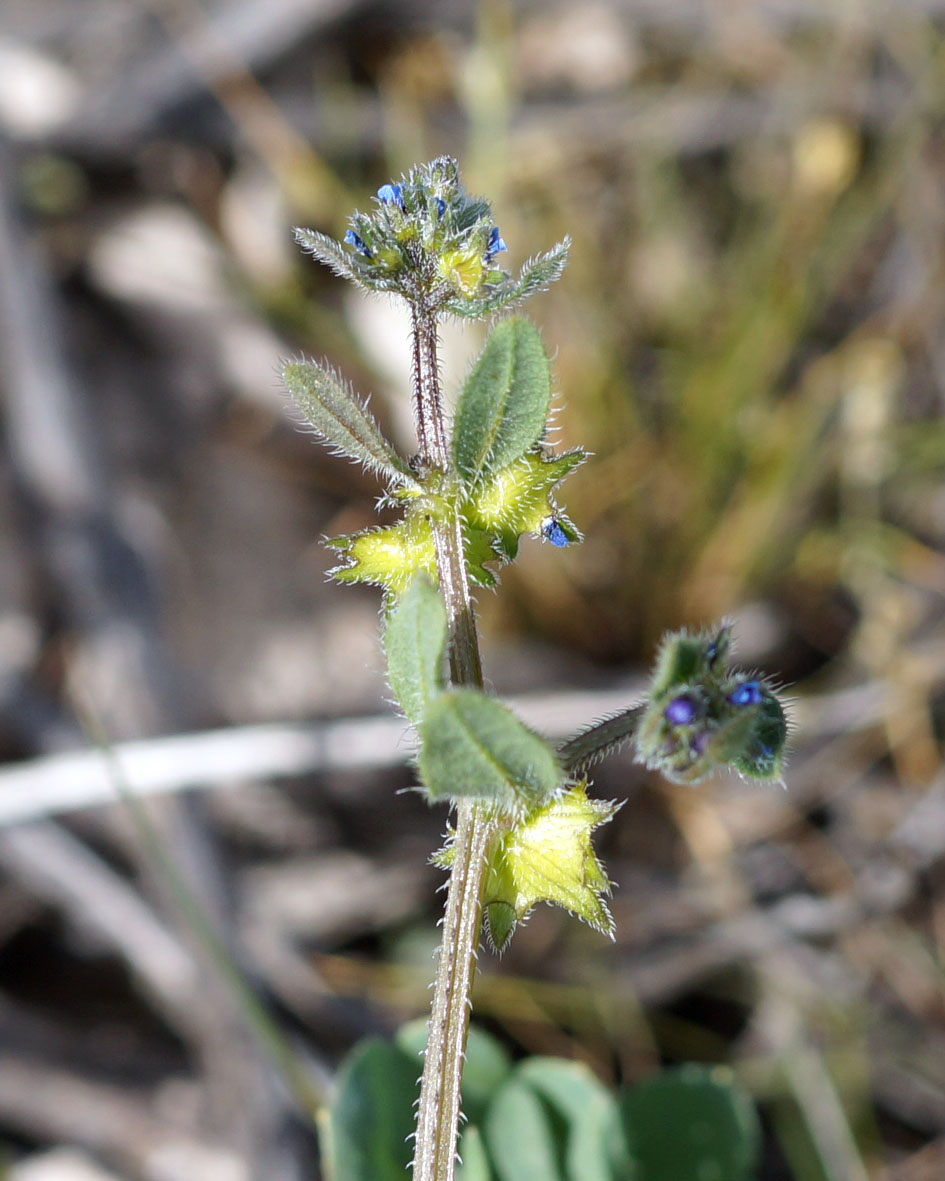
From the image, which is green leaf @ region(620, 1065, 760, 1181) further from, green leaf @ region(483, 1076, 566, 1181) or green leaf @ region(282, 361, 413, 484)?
green leaf @ region(282, 361, 413, 484)

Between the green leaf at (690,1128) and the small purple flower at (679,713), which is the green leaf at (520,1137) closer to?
the green leaf at (690,1128)

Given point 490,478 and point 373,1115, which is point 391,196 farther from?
point 373,1115

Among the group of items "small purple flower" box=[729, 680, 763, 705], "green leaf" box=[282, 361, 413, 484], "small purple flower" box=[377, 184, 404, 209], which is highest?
"small purple flower" box=[377, 184, 404, 209]

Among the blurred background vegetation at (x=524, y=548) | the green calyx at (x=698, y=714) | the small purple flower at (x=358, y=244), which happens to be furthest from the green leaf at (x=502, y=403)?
the blurred background vegetation at (x=524, y=548)

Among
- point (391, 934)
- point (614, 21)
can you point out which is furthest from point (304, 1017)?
point (614, 21)

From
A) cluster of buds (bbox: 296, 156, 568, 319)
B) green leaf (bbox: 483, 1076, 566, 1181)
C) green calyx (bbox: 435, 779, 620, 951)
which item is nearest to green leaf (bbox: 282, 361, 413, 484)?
cluster of buds (bbox: 296, 156, 568, 319)

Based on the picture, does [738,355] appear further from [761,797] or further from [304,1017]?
[304,1017]

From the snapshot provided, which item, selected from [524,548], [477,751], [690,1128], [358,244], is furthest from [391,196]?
[524,548]
